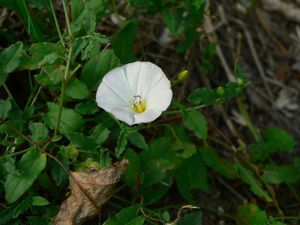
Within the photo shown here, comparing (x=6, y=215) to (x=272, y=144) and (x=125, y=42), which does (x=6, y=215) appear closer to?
(x=125, y=42)

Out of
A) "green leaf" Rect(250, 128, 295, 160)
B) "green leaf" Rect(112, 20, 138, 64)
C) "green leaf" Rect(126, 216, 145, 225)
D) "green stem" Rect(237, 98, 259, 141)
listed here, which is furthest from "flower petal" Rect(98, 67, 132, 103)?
"green stem" Rect(237, 98, 259, 141)

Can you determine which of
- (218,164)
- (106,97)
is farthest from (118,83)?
(218,164)

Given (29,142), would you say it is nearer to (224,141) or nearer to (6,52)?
(6,52)

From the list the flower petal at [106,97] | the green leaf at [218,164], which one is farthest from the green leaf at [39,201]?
the green leaf at [218,164]

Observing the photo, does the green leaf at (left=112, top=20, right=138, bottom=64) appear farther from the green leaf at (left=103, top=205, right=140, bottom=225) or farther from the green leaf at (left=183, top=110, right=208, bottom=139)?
the green leaf at (left=103, top=205, right=140, bottom=225)

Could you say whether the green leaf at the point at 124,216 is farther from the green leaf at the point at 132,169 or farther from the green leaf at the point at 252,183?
the green leaf at the point at 252,183

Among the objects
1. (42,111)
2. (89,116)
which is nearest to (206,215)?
(89,116)
